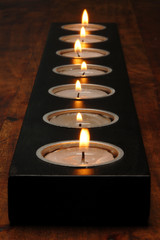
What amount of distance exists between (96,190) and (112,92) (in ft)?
1.24

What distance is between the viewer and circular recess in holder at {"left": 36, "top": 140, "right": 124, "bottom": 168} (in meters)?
0.72

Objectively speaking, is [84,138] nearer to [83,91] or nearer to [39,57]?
[83,91]

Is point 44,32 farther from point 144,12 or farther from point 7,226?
point 7,226

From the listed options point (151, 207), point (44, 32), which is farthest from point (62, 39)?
point (151, 207)

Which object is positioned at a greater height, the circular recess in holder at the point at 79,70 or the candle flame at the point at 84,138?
the candle flame at the point at 84,138

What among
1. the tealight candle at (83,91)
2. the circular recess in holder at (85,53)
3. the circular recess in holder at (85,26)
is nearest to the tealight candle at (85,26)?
the circular recess in holder at (85,26)

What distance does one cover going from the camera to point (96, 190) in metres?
0.64

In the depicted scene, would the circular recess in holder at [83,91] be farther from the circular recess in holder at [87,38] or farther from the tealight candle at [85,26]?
the tealight candle at [85,26]

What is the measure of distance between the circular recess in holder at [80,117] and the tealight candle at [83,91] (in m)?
0.10

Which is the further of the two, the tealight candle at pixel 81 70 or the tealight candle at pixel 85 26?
the tealight candle at pixel 85 26

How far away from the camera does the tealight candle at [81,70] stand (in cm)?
115

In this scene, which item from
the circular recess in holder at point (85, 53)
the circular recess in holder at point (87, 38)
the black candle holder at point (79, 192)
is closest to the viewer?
the black candle holder at point (79, 192)

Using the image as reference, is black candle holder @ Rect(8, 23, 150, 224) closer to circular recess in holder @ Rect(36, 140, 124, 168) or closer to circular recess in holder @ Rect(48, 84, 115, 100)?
circular recess in holder @ Rect(36, 140, 124, 168)

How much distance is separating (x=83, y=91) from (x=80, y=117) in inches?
7.1
